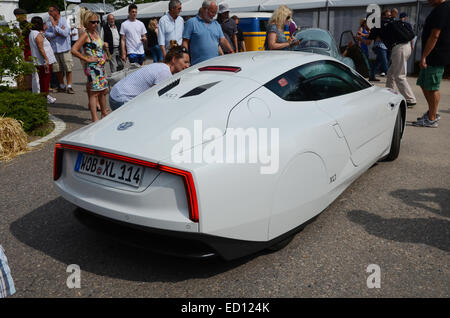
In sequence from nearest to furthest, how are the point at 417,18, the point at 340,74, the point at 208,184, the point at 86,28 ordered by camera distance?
the point at 208,184 → the point at 340,74 → the point at 86,28 → the point at 417,18

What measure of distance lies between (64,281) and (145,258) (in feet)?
1.84

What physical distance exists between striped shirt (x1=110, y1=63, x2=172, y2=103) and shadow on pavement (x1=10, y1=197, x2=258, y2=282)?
1483 millimetres

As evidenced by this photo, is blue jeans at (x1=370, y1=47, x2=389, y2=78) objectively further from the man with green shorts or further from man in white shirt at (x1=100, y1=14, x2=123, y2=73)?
man in white shirt at (x1=100, y1=14, x2=123, y2=73)

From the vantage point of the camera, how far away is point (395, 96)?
457 cm

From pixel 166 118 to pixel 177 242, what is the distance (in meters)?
0.83

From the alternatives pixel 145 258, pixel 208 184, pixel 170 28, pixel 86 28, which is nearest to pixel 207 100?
pixel 208 184

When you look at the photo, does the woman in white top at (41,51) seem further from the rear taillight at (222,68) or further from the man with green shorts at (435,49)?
the man with green shorts at (435,49)

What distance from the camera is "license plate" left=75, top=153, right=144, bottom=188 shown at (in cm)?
249

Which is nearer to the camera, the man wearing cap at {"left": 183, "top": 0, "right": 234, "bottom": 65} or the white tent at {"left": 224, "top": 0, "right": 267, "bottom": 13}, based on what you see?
the man wearing cap at {"left": 183, "top": 0, "right": 234, "bottom": 65}

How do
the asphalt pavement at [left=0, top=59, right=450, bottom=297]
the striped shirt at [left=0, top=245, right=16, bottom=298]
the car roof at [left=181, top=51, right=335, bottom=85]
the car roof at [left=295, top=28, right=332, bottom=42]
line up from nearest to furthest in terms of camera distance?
the striped shirt at [left=0, top=245, right=16, bottom=298], the asphalt pavement at [left=0, top=59, right=450, bottom=297], the car roof at [left=181, top=51, right=335, bottom=85], the car roof at [left=295, top=28, right=332, bottom=42]

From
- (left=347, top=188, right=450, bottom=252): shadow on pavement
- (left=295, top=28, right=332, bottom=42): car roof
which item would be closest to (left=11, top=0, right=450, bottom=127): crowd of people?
(left=295, top=28, right=332, bottom=42): car roof

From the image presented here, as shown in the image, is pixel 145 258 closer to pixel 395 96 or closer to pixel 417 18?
pixel 395 96

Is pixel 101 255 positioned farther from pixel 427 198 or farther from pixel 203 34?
pixel 203 34

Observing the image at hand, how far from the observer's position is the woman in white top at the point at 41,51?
868 centimetres
